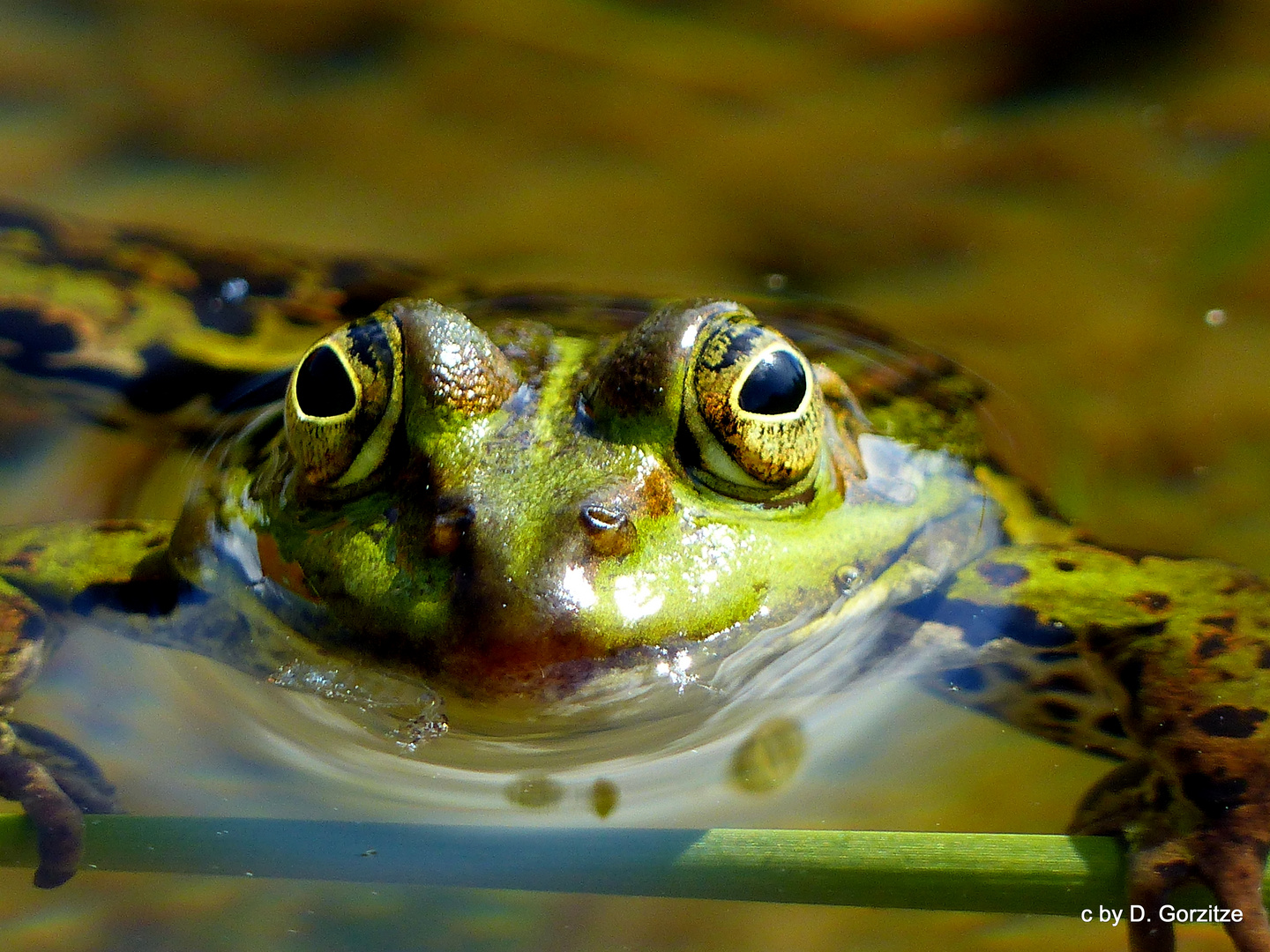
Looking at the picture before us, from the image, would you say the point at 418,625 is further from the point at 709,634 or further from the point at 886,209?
the point at 886,209

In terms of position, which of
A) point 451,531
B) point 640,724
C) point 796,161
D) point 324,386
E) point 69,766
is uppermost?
point 796,161

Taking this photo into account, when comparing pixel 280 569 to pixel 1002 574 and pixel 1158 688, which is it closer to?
pixel 1002 574

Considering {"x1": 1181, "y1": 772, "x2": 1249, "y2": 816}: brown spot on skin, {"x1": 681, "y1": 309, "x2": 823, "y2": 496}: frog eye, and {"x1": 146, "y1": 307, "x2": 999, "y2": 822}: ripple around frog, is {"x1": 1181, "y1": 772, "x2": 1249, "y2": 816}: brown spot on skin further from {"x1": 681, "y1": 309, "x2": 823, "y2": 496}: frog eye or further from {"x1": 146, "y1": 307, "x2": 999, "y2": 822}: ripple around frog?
{"x1": 681, "y1": 309, "x2": 823, "y2": 496}: frog eye

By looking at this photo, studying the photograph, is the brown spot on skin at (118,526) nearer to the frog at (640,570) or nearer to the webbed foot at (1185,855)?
the frog at (640,570)

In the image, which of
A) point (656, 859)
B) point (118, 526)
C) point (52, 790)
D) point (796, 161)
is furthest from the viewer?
point (796, 161)

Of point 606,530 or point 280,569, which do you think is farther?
point 280,569

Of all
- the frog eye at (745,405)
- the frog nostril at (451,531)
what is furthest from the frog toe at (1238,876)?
the frog nostril at (451,531)

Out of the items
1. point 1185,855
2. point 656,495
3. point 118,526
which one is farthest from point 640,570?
point 118,526
